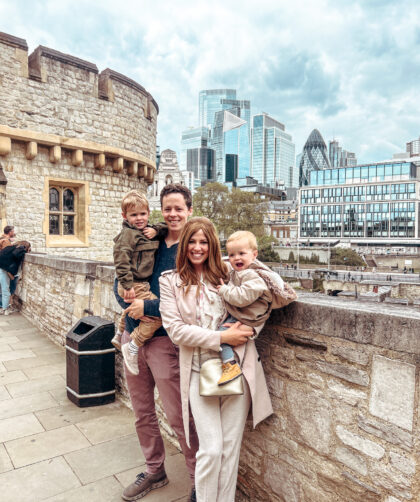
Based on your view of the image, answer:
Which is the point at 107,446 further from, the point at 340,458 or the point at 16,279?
the point at 16,279

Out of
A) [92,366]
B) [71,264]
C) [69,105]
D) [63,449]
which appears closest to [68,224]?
[69,105]

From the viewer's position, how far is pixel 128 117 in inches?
Answer: 504

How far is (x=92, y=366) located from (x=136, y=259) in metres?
2.05

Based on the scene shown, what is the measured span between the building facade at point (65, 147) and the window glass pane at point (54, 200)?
0.10 feet

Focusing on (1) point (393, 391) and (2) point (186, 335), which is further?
(2) point (186, 335)

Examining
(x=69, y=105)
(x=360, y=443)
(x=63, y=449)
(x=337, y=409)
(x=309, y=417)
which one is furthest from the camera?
(x=69, y=105)

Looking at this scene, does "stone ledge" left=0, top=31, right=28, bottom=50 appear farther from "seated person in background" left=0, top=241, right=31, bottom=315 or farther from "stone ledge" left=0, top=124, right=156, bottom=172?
"seated person in background" left=0, top=241, right=31, bottom=315

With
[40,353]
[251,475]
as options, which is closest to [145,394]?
[251,475]

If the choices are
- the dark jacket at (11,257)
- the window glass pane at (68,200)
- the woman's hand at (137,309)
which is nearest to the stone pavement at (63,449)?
the woman's hand at (137,309)

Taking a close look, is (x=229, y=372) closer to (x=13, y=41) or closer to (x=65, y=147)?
(x=65, y=147)

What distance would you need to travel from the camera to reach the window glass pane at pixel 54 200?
11914mm

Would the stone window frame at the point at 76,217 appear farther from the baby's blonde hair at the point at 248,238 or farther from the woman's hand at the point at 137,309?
the baby's blonde hair at the point at 248,238

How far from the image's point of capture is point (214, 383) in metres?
1.94

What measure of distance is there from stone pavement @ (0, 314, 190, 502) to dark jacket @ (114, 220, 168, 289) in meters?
1.47
